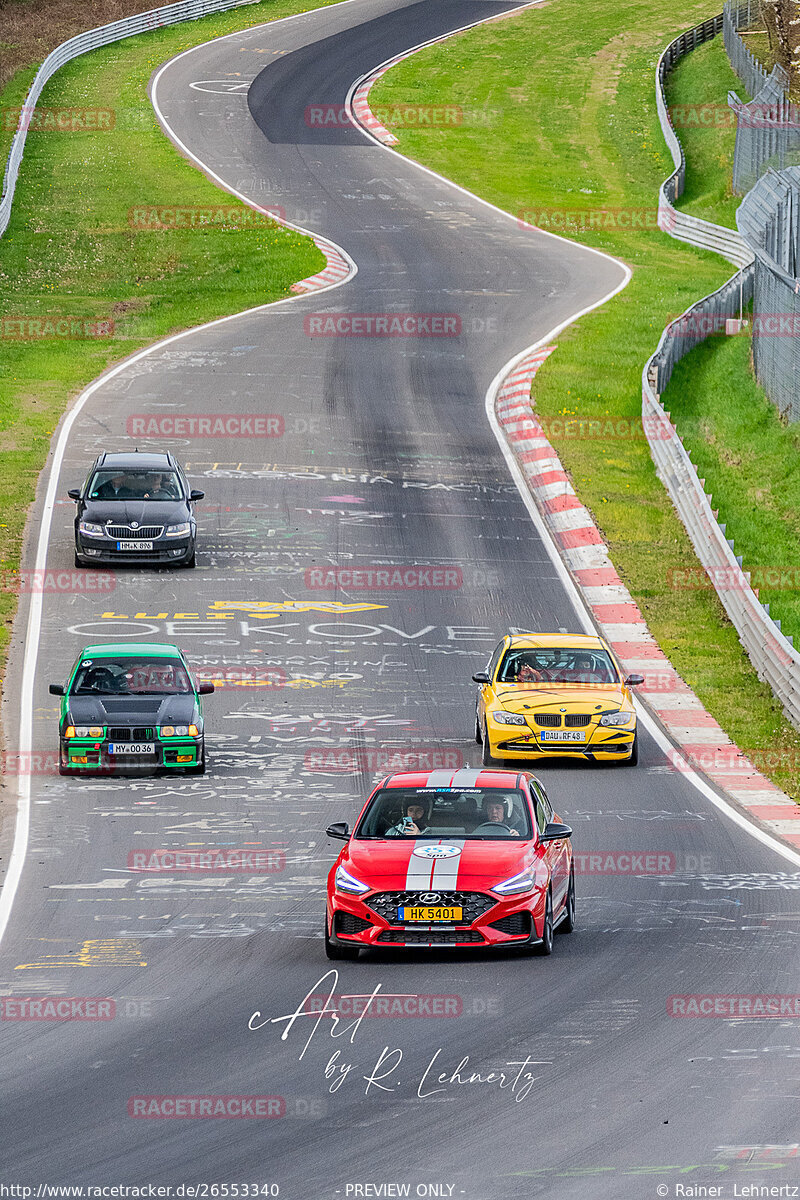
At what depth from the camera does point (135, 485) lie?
31016mm

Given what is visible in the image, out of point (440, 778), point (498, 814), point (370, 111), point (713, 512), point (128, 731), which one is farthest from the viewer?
point (370, 111)

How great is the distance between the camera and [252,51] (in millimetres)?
82375

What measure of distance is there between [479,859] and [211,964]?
206 cm

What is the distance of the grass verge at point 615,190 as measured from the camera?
93.7 feet

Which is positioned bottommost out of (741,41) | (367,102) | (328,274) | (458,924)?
(328,274)

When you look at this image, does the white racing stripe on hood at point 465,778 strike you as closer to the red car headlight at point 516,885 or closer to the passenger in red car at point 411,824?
the passenger in red car at point 411,824

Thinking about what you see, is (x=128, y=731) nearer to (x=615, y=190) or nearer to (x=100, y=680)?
(x=100, y=680)

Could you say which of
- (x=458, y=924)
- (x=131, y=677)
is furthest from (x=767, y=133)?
(x=458, y=924)

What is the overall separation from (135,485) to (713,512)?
1025 centimetres

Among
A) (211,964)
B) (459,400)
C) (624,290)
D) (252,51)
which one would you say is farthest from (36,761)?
(252,51)

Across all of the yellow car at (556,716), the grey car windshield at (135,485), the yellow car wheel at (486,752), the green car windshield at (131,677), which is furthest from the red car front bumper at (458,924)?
the grey car windshield at (135,485)

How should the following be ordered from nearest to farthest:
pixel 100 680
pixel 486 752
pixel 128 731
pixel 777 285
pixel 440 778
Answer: pixel 440 778 < pixel 128 731 < pixel 486 752 < pixel 100 680 < pixel 777 285

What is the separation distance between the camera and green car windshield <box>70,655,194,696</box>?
21406 mm

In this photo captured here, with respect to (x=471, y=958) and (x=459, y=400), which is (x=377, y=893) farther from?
(x=459, y=400)
